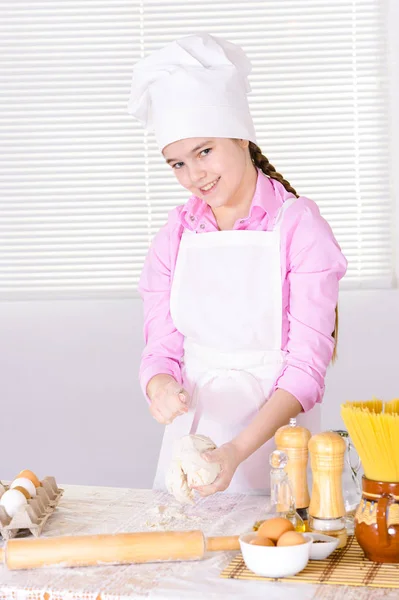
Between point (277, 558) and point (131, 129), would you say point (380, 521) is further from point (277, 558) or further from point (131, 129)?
point (131, 129)

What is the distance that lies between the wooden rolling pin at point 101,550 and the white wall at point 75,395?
2.17 m

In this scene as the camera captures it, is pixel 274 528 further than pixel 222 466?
No

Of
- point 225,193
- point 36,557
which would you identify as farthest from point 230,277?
point 36,557

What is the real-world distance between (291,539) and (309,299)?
2.29 ft

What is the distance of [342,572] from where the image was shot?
1.29 m

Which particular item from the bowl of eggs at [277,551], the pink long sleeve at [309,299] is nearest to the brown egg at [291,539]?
the bowl of eggs at [277,551]

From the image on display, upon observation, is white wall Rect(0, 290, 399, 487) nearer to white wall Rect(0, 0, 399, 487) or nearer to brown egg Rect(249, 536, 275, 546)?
white wall Rect(0, 0, 399, 487)

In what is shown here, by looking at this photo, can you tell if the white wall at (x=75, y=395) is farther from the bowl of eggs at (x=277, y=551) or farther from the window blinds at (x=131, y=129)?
the bowl of eggs at (x=277, y=551)

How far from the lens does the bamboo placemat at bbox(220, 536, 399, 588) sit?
126cm

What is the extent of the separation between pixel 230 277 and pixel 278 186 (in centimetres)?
23

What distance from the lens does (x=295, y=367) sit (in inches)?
72.4

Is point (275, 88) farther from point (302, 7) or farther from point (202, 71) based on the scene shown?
point (202, 71)

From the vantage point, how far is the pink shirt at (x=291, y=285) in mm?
1847

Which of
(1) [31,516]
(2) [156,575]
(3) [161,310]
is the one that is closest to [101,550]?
(2) [156,575]
